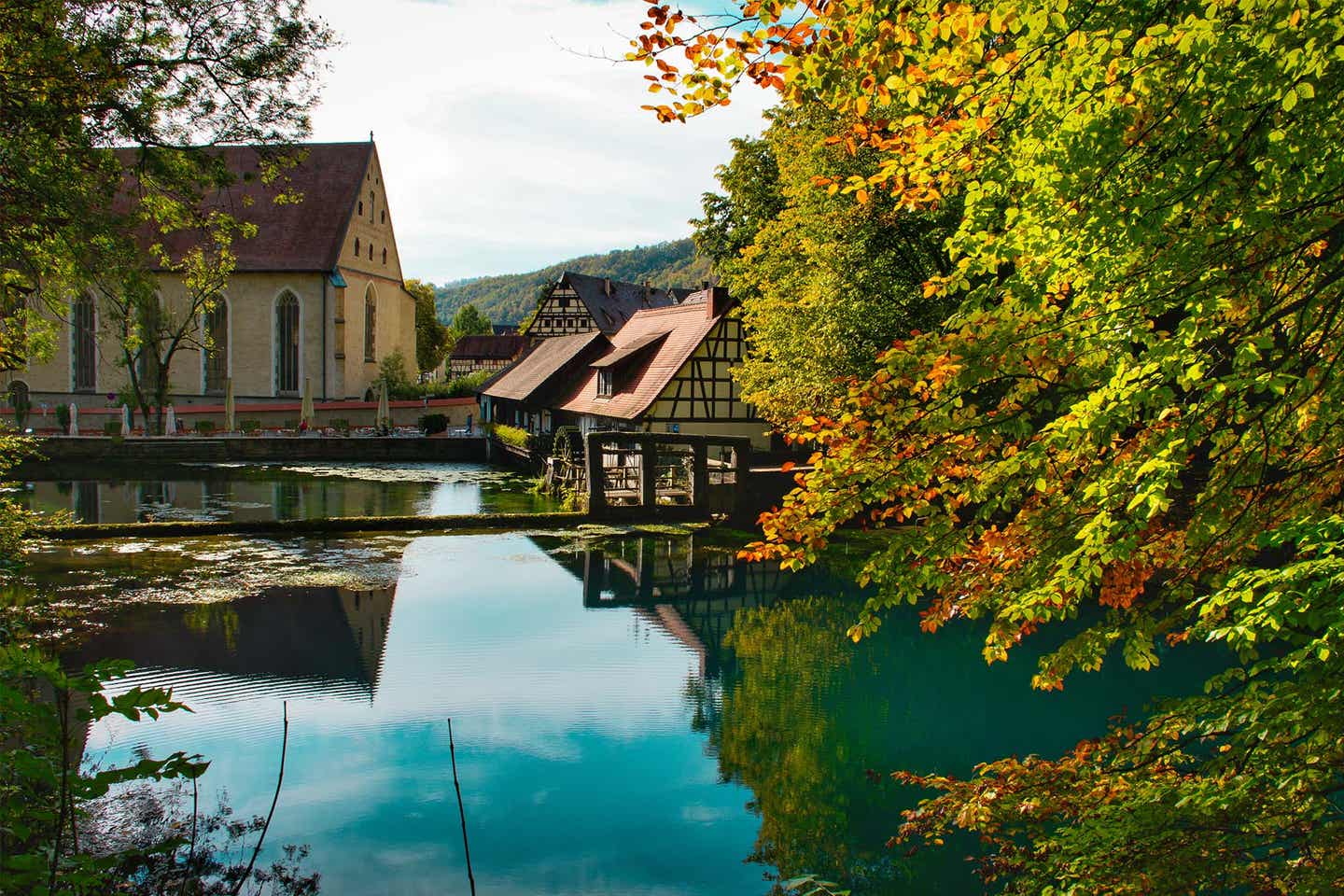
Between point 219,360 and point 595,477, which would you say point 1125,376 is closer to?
point 595,477

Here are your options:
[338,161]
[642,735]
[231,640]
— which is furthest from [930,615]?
[338,161]

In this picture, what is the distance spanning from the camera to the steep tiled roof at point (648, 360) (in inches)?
1048

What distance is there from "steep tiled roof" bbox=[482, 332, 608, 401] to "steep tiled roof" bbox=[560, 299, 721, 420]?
0.85m

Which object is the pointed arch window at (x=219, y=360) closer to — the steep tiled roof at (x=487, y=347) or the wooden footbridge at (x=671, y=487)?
the wooden footbridge at (x=671, y=487)

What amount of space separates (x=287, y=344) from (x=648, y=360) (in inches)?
844

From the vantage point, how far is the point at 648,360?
29156 millimetres

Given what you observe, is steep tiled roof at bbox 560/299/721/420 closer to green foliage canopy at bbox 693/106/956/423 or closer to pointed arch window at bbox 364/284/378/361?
green foliage canopy at bbox 693/106/956/423

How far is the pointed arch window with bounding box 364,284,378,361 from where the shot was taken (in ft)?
152

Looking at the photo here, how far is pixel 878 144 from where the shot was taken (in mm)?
4754

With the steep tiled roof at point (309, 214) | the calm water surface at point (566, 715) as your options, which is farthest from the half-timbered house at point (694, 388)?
the steep tiled roof at point (309, 214)

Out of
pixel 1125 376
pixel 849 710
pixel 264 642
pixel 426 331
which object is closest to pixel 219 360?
pixel 426 331

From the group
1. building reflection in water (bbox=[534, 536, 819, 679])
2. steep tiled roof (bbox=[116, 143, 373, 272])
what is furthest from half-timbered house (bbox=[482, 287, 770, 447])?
steep tiled roof (bbox=[116, 143, 373, 272])

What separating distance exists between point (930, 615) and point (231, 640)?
9.80 metres

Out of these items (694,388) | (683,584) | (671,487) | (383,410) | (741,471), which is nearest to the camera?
(683,584)
